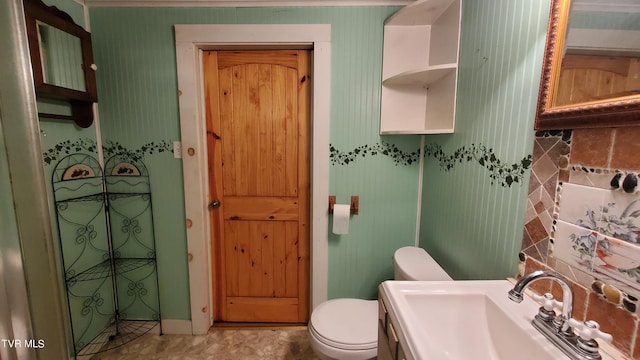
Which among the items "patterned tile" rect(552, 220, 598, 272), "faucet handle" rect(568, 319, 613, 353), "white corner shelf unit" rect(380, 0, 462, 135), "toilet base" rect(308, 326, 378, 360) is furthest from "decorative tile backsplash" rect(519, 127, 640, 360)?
"toilet base" rect(308, 326, 378, 360)

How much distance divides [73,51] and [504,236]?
2.42 meters

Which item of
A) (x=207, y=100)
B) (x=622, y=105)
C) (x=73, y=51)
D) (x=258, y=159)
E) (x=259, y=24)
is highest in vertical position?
(x=259, y=24)

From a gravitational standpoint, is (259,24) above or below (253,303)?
above

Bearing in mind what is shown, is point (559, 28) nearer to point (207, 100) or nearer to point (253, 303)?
point (207, 100)

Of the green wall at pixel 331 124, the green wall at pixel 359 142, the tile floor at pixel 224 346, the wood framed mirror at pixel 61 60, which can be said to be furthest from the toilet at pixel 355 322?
the wood framed mirror at pixel 61 60

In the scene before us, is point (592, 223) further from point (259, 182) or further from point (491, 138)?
point (259, 182)

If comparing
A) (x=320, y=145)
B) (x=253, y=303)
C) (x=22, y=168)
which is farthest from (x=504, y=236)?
(x=253, y=303)

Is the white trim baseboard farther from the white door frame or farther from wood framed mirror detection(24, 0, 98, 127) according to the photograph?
wood framed mirror detection(24, 0, 98, 127)

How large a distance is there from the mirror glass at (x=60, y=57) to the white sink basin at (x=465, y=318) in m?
2.03

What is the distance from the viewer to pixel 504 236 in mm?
955

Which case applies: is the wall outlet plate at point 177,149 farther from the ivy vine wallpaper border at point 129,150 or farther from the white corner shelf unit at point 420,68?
the white corner shelf unit at point 420,68

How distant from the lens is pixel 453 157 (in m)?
1.31

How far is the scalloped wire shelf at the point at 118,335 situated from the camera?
1.61 m

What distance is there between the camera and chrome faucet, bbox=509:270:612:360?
557 millimetres
